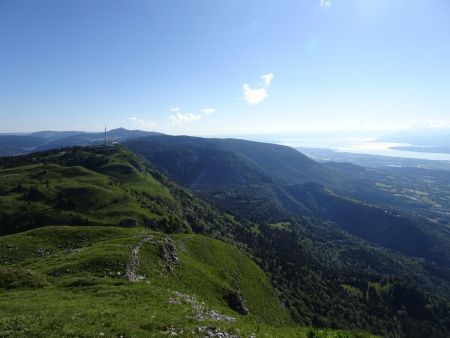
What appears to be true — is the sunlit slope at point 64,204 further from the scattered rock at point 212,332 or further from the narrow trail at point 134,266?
the scattered rock at point 212,332

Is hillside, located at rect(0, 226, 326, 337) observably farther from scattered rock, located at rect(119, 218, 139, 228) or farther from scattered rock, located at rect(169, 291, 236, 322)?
scattered rock, located at rect(119, 218, 139, 228)

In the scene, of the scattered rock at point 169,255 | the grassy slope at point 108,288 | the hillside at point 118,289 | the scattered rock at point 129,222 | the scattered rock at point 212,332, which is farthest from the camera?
the scattered rock at point 129,222

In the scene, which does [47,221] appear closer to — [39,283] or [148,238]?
[148,238]

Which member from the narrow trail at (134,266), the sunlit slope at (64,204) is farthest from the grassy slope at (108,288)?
the sunlit slope at (64,204)

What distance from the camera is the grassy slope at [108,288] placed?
24109 millimetres

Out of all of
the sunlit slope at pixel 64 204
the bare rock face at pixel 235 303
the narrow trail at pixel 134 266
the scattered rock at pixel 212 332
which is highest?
the scattered rock at pixel 212 332

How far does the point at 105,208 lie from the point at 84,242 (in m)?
52.8

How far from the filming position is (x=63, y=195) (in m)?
113

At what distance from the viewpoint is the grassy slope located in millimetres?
24109

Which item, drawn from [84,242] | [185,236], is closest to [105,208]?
[185,236]

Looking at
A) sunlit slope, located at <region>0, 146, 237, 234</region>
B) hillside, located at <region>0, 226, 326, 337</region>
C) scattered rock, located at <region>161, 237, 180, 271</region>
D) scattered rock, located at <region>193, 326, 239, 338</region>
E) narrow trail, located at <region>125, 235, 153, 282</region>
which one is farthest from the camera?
sunlit slope, located at <region>0, 146, 237, 234</region>

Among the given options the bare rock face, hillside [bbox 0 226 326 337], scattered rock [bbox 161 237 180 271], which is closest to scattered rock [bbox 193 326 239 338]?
hillside [bbox 0 226 326 337]

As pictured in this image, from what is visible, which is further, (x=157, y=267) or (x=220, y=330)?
(x=157, y=267)

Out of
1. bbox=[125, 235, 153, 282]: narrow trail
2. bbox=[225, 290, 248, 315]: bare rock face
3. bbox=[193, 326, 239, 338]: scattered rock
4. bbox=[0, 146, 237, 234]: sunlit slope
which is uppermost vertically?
bbox=[193, 326, 239, 338]: scattered rock
